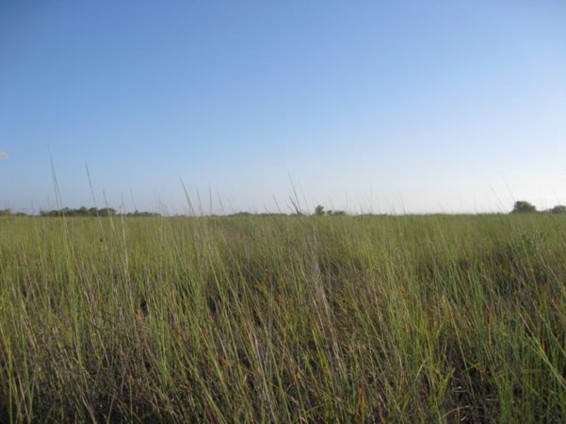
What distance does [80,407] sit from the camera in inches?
42.5

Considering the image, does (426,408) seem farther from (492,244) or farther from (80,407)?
(492,244)

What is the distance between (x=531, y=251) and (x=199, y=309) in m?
2.70

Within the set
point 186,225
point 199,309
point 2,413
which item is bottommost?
point 2,413

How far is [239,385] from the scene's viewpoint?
3.19ft

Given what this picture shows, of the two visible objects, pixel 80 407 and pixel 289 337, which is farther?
pixel 289 337

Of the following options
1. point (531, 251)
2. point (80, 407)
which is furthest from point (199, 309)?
point (531, 251)

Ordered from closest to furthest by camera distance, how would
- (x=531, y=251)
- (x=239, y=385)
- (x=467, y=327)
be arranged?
(x=239, y=385) < (x=467, y=327) < (x=531, y=251)

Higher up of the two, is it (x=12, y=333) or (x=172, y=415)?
(x=12, y=333)

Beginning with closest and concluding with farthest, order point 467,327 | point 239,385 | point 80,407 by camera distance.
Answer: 1. point 239,385
2. point 80,407
3. point 467,327

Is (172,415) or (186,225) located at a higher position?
(186,225)

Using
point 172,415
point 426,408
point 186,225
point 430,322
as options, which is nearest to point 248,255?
point 186,225

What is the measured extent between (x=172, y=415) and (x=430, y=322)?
120cm

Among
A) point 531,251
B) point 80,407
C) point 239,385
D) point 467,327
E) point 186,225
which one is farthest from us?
point 186,225

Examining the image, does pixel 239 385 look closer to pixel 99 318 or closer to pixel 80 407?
pixel 80 407
